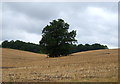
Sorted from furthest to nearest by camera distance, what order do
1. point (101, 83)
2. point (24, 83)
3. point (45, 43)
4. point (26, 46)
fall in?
point (26, 46)
point (45, 43)
point (24, 83)
point (101, 83)

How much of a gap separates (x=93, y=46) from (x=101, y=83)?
12151 cm

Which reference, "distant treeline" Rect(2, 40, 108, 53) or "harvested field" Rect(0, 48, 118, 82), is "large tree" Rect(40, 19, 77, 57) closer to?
"harvested field" Rect(0, 48, 118, 82)

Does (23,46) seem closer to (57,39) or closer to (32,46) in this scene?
(32,46)

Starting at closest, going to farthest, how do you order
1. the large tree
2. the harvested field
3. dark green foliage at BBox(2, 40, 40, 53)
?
1. the harvested field
2. the large tree
3. dark green foliage at BBox(2, 40, 40, 53)

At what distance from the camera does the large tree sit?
202ft

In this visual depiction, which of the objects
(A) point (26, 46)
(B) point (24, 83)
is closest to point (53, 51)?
(B) point (24, 83)

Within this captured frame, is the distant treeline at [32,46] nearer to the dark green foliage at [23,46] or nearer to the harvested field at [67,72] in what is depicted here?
the dark green foliage at [23,46]

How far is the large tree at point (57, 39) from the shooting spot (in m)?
61.6

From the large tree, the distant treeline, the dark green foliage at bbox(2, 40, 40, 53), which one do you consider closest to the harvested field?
the large tree

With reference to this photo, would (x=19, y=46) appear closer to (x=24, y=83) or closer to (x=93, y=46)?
(x=93, y=46)

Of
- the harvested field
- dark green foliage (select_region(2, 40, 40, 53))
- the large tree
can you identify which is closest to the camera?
the harvested field

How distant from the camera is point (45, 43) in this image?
61781mm

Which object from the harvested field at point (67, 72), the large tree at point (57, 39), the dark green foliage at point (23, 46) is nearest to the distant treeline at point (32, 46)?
the dark green foliage at point (23, 46)

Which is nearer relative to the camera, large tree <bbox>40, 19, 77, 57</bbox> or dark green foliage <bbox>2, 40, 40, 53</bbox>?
large tree <bbox>40, 19, 77, 57</bbox>
